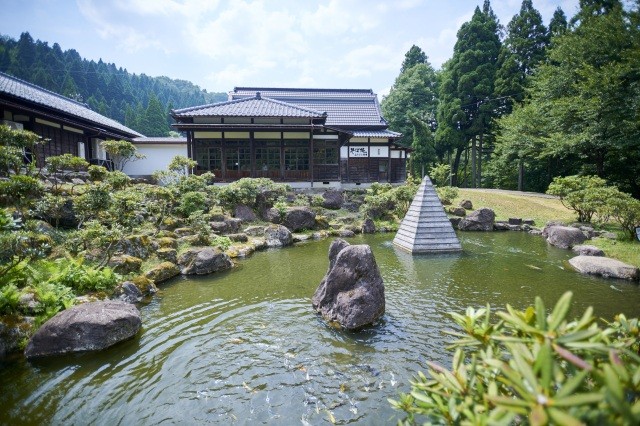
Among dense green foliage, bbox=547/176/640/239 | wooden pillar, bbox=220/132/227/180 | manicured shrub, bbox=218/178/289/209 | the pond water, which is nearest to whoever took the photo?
the pond water

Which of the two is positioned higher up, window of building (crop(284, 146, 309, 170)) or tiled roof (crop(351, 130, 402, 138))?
tiled roof (crop(351, 130, 402, 138))

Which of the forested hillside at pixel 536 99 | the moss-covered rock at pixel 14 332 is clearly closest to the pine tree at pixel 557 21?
the forested hillside at pixel 536 99

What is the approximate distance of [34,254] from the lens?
6496 mm

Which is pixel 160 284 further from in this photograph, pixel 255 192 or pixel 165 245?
pixel 255 192

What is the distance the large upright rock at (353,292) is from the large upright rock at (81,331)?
4124 millimetres

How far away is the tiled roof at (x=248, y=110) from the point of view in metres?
22.7

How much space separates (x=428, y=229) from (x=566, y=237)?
7129 millimetres

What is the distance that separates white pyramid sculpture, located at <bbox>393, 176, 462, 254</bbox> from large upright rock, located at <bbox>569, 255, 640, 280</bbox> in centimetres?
410

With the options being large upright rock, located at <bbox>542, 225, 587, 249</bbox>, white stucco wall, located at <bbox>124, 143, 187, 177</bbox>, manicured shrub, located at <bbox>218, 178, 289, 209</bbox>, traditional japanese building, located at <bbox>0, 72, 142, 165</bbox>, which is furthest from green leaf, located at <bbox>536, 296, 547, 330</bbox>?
white stucco wall, located at <bbox>124, 143, 187, 177</bbox>

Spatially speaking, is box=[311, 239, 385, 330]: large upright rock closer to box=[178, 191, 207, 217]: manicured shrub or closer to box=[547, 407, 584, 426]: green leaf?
box=[547, 407, 584, 426]: green leaf

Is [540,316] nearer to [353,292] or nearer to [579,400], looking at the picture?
[579,400]

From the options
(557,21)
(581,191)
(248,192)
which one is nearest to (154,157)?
(248,192)

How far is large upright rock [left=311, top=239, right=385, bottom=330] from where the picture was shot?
6.70 metres

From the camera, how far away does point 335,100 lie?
3525 cm
